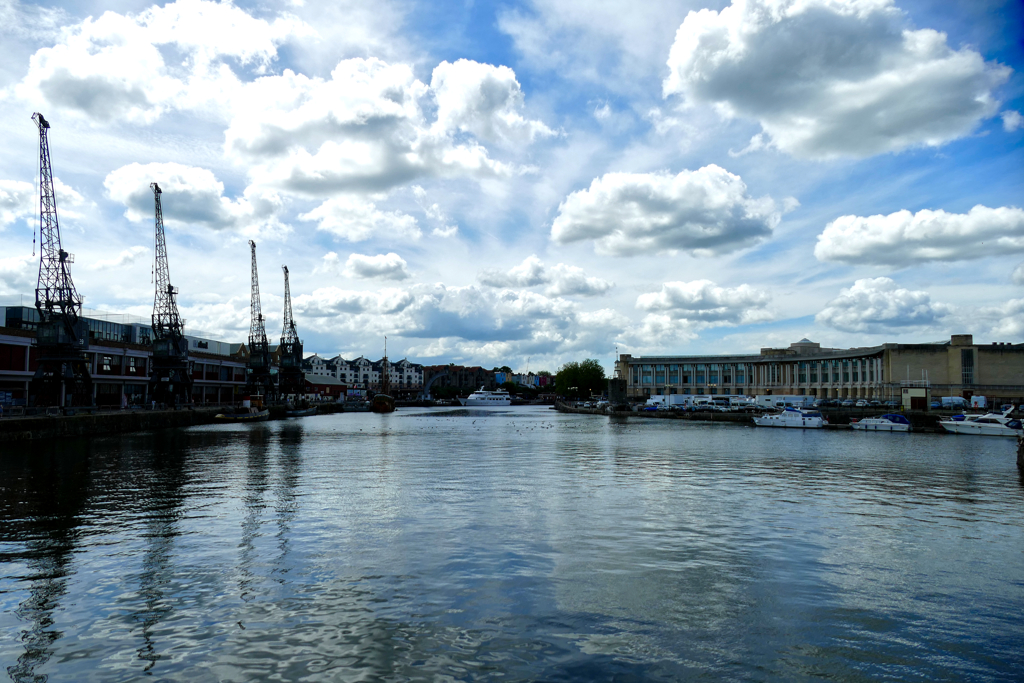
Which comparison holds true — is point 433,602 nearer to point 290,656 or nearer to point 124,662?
point 290,656

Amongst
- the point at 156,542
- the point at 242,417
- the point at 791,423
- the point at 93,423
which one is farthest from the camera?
the point at 242,417

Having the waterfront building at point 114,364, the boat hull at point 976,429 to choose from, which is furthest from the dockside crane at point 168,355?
the boat hull at point 976,429

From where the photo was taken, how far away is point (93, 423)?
6994 cm

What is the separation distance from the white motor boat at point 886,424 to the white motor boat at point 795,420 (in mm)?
5068

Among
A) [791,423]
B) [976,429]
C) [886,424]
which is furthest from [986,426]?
[791,423]

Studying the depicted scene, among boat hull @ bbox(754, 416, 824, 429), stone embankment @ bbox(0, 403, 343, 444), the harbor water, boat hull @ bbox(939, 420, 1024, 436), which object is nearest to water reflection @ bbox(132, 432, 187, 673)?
the harbor water

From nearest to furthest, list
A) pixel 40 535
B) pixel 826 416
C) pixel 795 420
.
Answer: pixel 40 535 → pixel 795 420 → pixel 826 416

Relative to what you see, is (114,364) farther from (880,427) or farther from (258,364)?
(880,427)

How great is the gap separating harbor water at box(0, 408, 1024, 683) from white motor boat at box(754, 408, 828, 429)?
196 feet

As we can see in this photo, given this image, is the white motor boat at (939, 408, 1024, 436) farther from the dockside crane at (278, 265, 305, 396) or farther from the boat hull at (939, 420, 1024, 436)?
the dockside crane at (278, 265, 305, 396)

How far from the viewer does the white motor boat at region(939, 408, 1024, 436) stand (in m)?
74.4

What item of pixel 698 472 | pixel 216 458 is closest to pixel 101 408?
pixel 216 458

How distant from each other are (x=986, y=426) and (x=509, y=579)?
269 feet

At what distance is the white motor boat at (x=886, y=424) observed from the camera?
3280 inches
